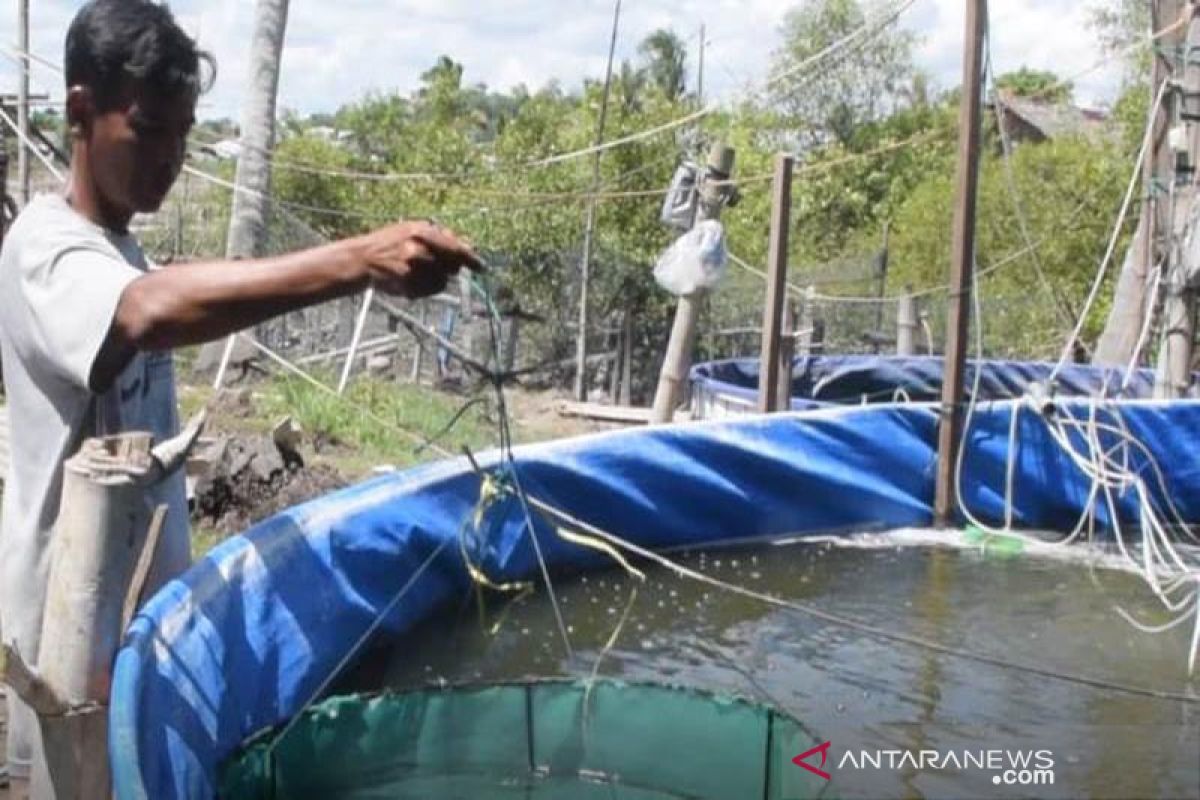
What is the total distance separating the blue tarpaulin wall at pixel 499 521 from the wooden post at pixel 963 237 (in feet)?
0.75

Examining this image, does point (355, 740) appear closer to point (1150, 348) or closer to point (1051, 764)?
point (1051, 764)

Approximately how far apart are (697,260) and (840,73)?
29.6 m

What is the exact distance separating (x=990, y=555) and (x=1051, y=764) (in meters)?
2.90

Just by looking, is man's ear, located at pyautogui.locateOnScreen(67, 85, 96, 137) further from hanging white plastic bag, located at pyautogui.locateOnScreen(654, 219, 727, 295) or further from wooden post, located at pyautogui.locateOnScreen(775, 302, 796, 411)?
wooden post, located at pyautogui.locateOnScreen(775, 302, 796, 411)

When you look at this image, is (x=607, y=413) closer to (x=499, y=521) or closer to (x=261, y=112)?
(x=261, y=112)

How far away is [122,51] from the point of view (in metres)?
2.12

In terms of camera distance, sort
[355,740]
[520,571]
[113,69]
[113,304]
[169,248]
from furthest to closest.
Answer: [169,248]
[520,571]
[355,740]
[113,69]
[113,304]

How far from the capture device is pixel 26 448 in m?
2.23

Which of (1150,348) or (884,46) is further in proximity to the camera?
(884,46)

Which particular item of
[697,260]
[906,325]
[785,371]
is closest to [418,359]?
[906,325]

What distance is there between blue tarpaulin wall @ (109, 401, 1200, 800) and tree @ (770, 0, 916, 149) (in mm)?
27410

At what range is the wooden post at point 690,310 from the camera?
9094mm

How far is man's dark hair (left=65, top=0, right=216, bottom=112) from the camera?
83.4 inches

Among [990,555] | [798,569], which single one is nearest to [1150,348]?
[990,555]
